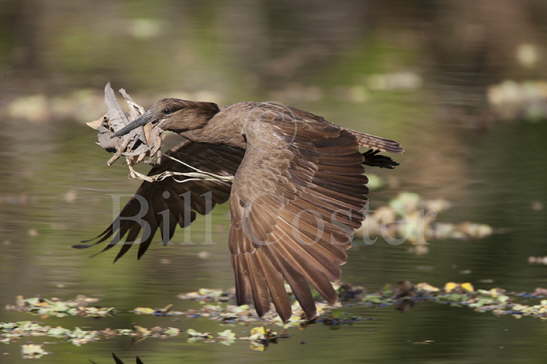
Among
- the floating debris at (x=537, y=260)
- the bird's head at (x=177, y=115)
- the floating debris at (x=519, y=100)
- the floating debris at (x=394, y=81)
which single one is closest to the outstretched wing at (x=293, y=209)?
the bird's head at (x=177, y=115)

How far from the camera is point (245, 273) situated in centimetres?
695

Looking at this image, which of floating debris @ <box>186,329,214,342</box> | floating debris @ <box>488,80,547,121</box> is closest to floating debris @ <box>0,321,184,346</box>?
floating debris @ <box>186,329,214,342</box>

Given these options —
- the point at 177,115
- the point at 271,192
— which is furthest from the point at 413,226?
the point at 271,192

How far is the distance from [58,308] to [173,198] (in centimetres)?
124

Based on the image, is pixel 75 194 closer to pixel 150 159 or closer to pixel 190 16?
pixel 150 159

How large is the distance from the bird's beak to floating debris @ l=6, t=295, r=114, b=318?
1077 mm

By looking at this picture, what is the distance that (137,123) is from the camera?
316 inches

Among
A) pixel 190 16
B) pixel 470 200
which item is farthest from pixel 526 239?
pixel 190 16

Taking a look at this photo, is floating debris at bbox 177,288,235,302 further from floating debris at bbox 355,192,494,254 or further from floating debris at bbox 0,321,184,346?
floating debris at bbox 355,192,494,254

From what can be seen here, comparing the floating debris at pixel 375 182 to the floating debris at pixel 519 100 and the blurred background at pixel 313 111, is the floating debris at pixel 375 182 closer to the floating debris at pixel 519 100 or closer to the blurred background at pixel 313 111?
the blurred background at pixel 313 111

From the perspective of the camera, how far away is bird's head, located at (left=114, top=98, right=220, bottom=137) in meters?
8.09

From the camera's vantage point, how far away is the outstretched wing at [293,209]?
6.91m

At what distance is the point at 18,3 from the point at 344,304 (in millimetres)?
10797

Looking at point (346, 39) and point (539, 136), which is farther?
point (346, 39)
